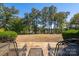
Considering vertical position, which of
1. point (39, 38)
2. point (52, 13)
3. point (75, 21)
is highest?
point (52, 13)

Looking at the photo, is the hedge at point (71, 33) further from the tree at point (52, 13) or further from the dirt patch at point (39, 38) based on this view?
the tree at point (52, 13)

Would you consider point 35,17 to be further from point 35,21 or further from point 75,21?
point 75,21

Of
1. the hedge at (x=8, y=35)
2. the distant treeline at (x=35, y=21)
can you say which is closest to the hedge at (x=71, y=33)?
the distant treeline at (x=35, y=21)

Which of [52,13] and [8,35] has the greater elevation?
[52,13]

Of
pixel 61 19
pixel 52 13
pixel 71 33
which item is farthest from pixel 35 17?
pixel 71 33

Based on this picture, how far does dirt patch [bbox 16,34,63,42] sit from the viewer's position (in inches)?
182

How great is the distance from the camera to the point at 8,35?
181 inches

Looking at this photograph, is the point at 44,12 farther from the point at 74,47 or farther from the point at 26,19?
the point at 74,47

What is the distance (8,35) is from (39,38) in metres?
0.49

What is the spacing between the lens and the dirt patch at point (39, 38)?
182 inches

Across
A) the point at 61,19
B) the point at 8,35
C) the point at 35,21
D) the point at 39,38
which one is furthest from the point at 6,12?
the point at 61,19

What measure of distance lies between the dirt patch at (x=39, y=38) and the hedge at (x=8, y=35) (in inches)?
3.0

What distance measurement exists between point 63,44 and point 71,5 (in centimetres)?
62

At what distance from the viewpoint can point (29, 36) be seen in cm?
461
